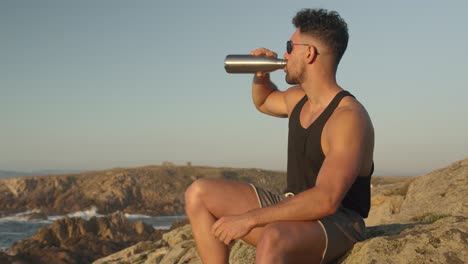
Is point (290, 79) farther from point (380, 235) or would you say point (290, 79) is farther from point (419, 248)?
point (380, 235)

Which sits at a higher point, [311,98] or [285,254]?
[311,98]

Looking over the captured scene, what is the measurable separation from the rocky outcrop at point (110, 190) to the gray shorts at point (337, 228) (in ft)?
173

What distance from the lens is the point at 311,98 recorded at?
4777 millimetres

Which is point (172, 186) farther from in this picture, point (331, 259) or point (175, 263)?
point (331, 259)

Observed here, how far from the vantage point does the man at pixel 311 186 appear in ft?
13.4

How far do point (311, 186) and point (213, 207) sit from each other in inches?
37.2

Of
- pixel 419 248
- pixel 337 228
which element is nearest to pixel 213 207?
pixel 337 228

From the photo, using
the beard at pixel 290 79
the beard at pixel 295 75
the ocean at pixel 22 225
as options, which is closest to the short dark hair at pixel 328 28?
the beard at pixel 295 75

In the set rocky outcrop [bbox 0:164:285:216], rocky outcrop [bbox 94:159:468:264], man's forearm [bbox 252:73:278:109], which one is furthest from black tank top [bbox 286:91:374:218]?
rocky outcrop [bbox 0:164:285:216]

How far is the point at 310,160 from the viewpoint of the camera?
455 centimetres

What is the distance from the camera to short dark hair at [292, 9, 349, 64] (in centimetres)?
455

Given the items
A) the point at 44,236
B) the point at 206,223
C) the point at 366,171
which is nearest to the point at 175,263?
the point at 206,223

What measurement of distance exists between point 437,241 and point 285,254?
5.23 feet

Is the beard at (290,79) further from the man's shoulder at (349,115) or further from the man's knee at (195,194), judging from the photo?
the man's knee at (195,194)
